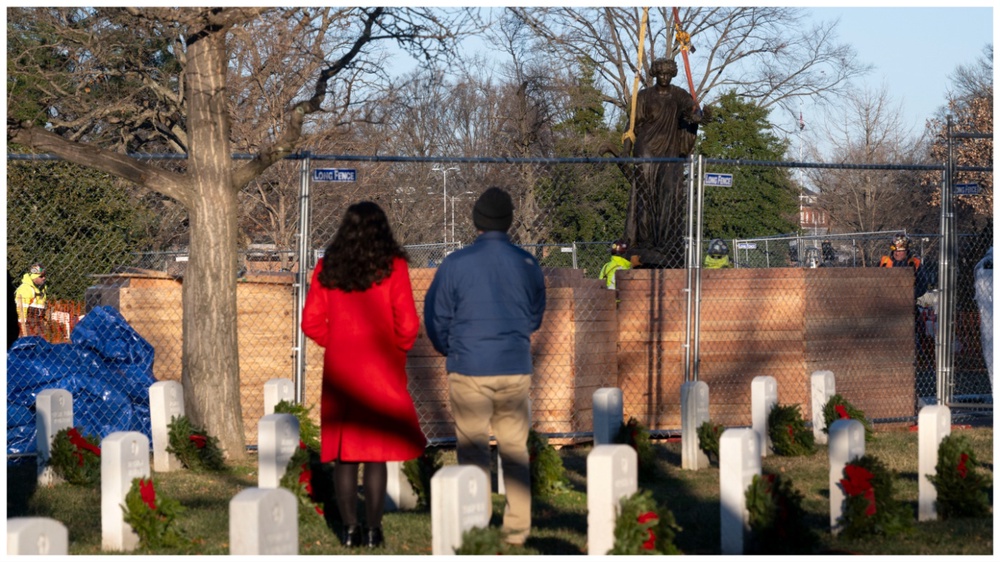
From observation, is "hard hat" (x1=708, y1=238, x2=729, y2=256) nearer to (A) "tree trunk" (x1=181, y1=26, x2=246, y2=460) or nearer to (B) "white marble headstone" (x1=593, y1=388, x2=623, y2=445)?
(B) "white marble headstone" (x1=593, y1=388, x2=623, y2=445)

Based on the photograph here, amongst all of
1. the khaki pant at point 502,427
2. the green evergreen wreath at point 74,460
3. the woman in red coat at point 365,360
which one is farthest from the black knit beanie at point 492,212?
the green evergreen wreath at point 74,460

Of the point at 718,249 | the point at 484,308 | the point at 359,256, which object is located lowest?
the point at 484,308

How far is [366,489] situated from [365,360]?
684 millimetres

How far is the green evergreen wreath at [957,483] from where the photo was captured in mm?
7461

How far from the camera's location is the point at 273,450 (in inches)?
282

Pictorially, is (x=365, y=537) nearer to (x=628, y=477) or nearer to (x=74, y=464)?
(x=628, y=477)

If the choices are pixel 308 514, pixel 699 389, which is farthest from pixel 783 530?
pixel 699 389

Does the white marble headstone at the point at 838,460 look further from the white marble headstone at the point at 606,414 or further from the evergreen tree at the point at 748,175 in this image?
the evergreen tree at the point at 748,175

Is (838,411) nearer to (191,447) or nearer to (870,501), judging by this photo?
(870,501)

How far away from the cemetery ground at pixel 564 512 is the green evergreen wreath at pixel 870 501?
0.08 meters

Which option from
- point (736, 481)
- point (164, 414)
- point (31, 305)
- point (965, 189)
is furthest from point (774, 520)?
point (31, 305)

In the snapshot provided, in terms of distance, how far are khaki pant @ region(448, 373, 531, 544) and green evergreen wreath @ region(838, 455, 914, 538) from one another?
1.76 meters

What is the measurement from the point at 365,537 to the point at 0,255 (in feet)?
11.0

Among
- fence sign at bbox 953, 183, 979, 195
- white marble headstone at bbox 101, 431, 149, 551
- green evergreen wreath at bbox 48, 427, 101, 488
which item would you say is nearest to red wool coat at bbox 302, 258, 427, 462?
white marble headstone at bbox 101, 431, 149, 551
